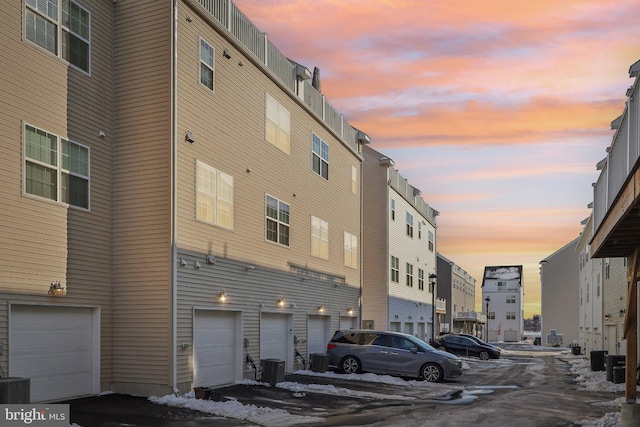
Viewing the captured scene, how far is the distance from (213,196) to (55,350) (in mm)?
5781

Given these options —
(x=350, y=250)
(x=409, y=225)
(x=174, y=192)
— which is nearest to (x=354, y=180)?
(x=350, y=250)

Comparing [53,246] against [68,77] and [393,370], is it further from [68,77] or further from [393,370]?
[393,370]

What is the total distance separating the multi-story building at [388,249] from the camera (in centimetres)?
3844

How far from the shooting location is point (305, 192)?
84.7 ft

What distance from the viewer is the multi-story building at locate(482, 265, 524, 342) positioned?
3944 inches

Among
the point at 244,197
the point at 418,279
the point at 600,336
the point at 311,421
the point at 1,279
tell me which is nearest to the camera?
the point at 1,279

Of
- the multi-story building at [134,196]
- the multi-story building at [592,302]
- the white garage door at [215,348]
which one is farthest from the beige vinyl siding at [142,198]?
the multi-story building at [592,302]

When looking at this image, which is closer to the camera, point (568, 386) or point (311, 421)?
point (311, 421)

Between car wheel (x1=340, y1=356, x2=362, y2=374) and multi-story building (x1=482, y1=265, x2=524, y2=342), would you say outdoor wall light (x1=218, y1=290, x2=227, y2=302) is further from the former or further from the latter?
multi-story building (x1=482, y1=265, x2=524, y2=342)

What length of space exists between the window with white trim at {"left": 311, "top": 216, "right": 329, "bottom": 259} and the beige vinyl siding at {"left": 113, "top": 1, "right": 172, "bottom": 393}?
10651mm

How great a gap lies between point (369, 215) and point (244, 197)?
19.4 m

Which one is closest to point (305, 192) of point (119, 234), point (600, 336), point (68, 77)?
point (119, 234)

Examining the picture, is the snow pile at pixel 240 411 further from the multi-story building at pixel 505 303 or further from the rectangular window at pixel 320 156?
the multi-story building at pixel 505 303

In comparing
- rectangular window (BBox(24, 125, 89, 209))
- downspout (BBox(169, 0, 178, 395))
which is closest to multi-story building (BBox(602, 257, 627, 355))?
downspout (BBox(169, 0, 178, 395))
